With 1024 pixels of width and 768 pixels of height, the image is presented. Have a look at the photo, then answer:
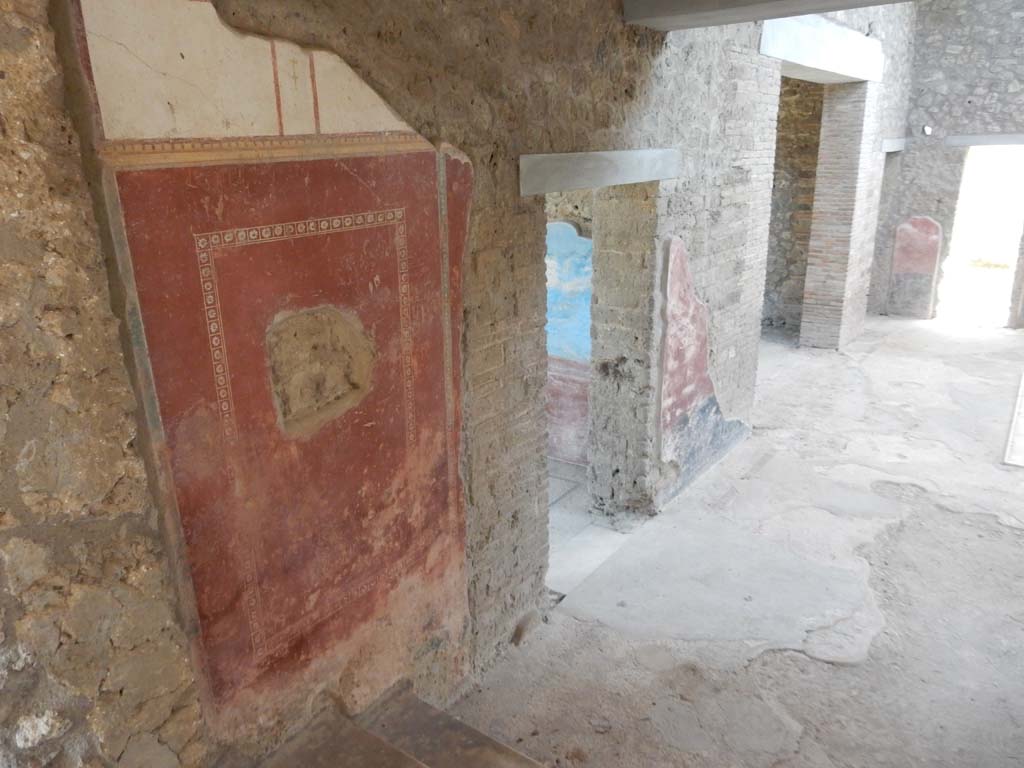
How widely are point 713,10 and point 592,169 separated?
78cm

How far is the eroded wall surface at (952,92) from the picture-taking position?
7969 millimetres

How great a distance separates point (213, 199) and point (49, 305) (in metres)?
0.46

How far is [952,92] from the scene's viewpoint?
837cm

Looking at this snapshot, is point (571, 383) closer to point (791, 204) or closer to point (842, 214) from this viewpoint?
point (842, 214)

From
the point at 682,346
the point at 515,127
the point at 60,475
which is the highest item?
the point at 515,127

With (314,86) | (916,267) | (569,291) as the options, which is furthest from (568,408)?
(916,267)

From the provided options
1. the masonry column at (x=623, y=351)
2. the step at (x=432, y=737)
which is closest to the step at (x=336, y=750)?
the step at (x=432, y=737)

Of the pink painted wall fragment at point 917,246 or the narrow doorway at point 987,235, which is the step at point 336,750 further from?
the narrow doorway at point 987,235

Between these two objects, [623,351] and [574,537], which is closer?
[623,351]

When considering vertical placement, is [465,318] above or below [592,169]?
below

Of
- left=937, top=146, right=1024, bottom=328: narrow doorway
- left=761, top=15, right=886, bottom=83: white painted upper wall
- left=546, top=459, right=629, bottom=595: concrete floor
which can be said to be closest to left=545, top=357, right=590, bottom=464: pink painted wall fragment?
left=546, top=459, right=629, bottom=595: concrete floor

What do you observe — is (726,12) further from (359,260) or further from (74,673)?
(74,673)

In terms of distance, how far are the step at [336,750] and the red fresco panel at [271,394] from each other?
24 centimetres

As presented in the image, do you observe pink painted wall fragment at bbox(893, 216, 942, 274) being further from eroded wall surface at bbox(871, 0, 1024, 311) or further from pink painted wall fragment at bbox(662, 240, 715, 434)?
pink painted wall fragment at bbox(662, 240, 715, 434)
